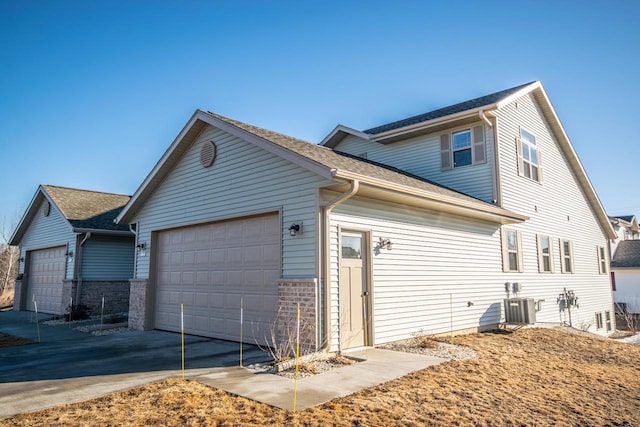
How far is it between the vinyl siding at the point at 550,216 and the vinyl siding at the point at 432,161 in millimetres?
465

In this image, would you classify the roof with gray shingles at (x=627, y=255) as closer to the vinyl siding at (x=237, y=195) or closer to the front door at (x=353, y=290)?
the front door at (x=353, y=290)

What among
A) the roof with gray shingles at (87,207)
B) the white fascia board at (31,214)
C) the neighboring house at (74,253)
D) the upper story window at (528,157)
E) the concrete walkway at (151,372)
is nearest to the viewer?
the concrete walkway at (151,372)

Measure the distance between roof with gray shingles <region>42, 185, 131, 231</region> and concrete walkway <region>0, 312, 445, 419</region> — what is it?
778 centimetres

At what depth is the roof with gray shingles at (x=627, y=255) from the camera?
28.1 metres

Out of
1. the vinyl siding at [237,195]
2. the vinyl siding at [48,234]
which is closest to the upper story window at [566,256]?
the vinyl siding at [237,195]

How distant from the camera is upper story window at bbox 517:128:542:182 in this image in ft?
46.7

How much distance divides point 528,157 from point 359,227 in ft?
30.1

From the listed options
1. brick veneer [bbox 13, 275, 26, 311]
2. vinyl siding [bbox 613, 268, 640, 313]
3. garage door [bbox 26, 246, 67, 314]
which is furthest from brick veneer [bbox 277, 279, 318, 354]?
vinyl siding [bbox 613, 268, 640, 313]

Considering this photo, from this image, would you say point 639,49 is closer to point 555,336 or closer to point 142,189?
point 555,336

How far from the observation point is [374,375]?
6.52m

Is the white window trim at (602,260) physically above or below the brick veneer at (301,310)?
above

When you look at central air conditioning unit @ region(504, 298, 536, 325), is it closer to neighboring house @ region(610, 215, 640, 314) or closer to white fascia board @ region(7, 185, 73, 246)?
white fascia board @ region(7, 185, 73, 246)

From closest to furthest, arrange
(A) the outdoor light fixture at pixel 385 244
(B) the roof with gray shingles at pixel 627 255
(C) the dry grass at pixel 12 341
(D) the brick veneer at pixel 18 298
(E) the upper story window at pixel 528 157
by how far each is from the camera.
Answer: (A) the outdoor light fixture at pixel 385 244 → (C) the dry grass at pixel 12 341 → (E) the upper story window at pixel 528 157 → (D) the brick veneer at pixel 18 298 → (B) the roof with gray shingles at pixel 627 255

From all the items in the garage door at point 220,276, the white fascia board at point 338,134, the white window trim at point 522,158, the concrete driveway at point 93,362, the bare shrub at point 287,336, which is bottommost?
the concrete driveway at point 93,362
